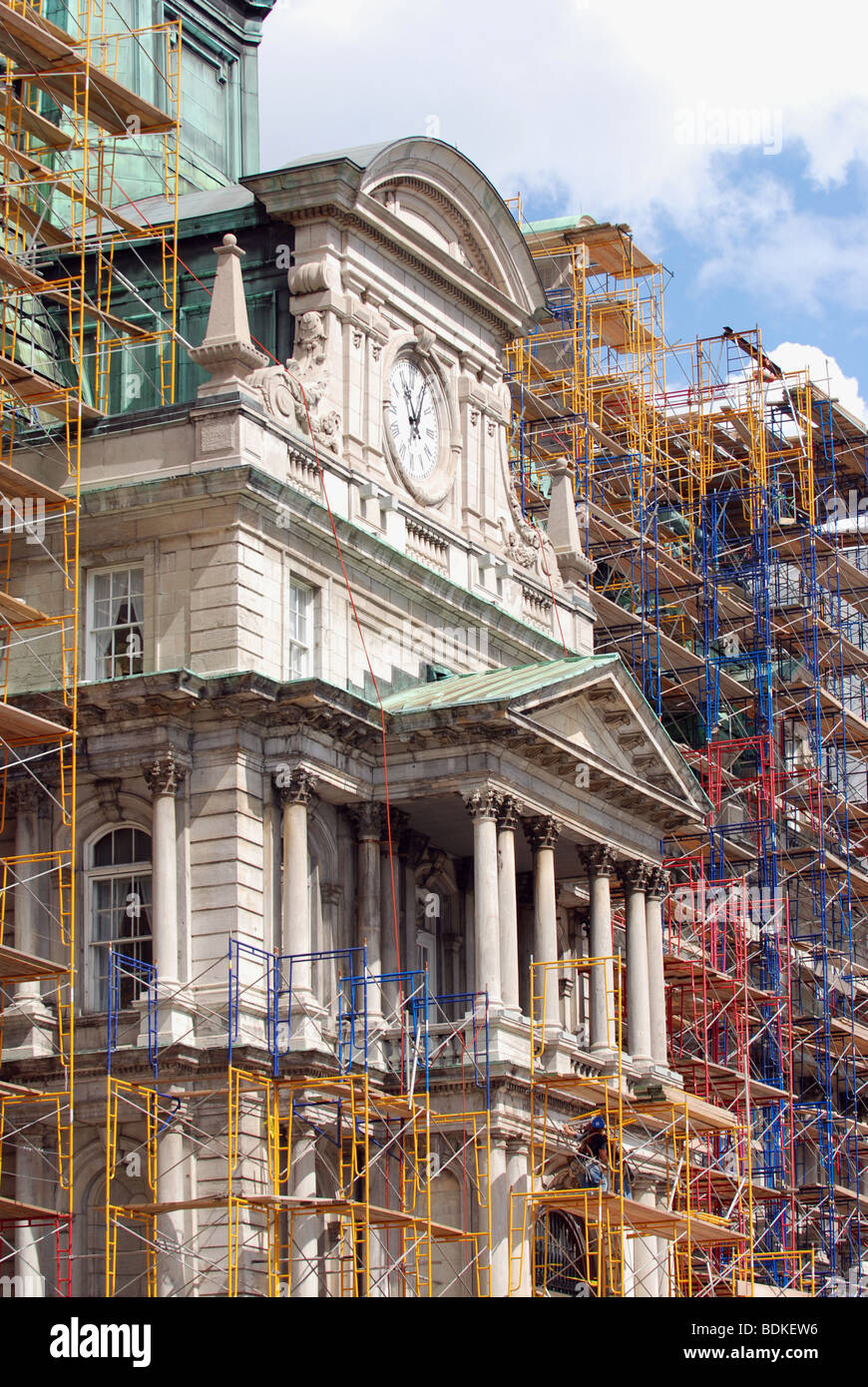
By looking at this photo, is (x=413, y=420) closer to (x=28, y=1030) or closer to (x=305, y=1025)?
(x=305, y=1025)

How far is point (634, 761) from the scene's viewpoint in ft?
174

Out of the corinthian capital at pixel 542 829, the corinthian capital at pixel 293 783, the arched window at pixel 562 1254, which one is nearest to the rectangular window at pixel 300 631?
the corinthian capital at pixel 293 783

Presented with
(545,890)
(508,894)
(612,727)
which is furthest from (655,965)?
(508,894)

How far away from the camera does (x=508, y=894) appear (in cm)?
4791

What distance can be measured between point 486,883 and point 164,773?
19.9 feet

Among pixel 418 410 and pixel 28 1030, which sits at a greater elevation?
pixel 418 410

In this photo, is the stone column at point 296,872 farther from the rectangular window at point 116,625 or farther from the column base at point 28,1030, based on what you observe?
the column base at point 28,1030

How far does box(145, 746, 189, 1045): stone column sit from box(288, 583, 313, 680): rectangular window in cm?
345

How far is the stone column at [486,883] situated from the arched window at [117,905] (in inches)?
226

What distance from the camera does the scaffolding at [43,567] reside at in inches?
1752

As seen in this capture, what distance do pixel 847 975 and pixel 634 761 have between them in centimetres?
1862
